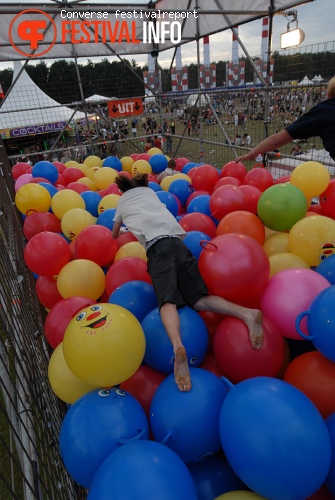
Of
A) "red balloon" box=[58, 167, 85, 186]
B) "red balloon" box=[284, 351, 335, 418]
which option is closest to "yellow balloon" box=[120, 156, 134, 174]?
"red balloon" box=[58, 167, 85, 186]

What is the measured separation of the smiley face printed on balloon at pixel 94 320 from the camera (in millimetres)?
1796

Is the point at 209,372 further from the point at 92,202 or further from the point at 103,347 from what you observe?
the point at 92,202

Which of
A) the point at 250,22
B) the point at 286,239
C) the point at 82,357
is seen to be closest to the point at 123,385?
the point at 82,357

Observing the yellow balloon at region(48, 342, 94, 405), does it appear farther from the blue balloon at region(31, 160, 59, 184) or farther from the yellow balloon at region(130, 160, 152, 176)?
the yellow balloon at region(130, 160, 152, 176)

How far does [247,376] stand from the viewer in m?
1.95

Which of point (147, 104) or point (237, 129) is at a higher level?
point (147, 104)

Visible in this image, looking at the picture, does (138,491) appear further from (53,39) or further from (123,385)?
(53,39)

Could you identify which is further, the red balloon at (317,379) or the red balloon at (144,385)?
the red balloon at (144,385)

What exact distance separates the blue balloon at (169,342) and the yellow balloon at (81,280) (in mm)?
1022

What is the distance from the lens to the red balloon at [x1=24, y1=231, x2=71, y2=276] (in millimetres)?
3385

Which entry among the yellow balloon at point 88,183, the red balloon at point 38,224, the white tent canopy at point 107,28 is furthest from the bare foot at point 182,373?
the white tent canopy at point 107,28

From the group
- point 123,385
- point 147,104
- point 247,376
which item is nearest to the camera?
point 247,376

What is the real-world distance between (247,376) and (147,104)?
1103cm

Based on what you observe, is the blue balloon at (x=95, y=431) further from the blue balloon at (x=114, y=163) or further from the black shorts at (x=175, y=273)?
the blue balloon at (x=114, y=163)
